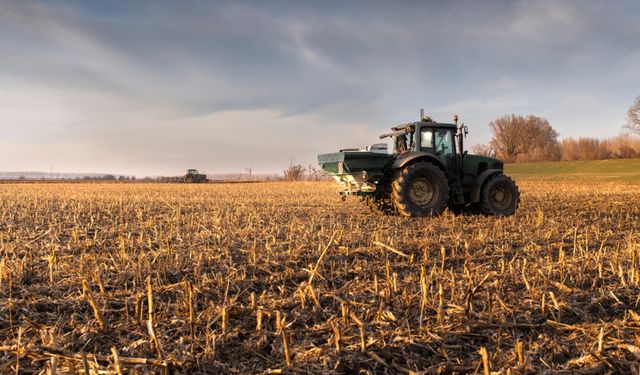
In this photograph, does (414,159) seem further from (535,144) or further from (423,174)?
(535,144)

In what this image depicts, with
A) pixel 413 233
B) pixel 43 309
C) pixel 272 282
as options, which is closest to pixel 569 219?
pixel 413 233

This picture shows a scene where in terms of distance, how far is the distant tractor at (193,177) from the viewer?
4275 cm

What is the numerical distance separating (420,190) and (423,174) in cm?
39

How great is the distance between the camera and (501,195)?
1008 centimetres

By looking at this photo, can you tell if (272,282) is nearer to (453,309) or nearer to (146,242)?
(453,309)

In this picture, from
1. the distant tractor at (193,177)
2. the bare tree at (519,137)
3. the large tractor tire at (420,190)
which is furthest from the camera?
the bare tree at (519,137)

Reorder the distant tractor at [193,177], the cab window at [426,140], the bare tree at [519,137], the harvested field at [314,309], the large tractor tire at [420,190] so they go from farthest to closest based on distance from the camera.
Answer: the bare tree at [519,137], the distant tractor at [193,177], the cab window at [426,140], the large tractor tire at [420,190], the harvested field at [314,309]

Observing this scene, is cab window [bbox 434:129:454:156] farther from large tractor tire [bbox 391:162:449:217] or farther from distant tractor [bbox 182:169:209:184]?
distant tractor [bbox 182:169:209:184]

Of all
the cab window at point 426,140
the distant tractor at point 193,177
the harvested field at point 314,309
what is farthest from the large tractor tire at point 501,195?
the distant tractor at point 193,177

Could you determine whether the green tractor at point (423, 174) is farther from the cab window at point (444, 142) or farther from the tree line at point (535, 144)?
the tree line at point (535, 144)

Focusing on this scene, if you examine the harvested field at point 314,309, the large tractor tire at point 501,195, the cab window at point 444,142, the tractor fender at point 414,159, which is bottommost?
the harvested field at point 314,309

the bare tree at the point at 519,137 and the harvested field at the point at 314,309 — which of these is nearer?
the harvested field at the point at 314,309

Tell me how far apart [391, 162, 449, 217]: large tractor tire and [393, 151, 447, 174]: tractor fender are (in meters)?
0.13

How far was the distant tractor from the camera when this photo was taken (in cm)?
4275
